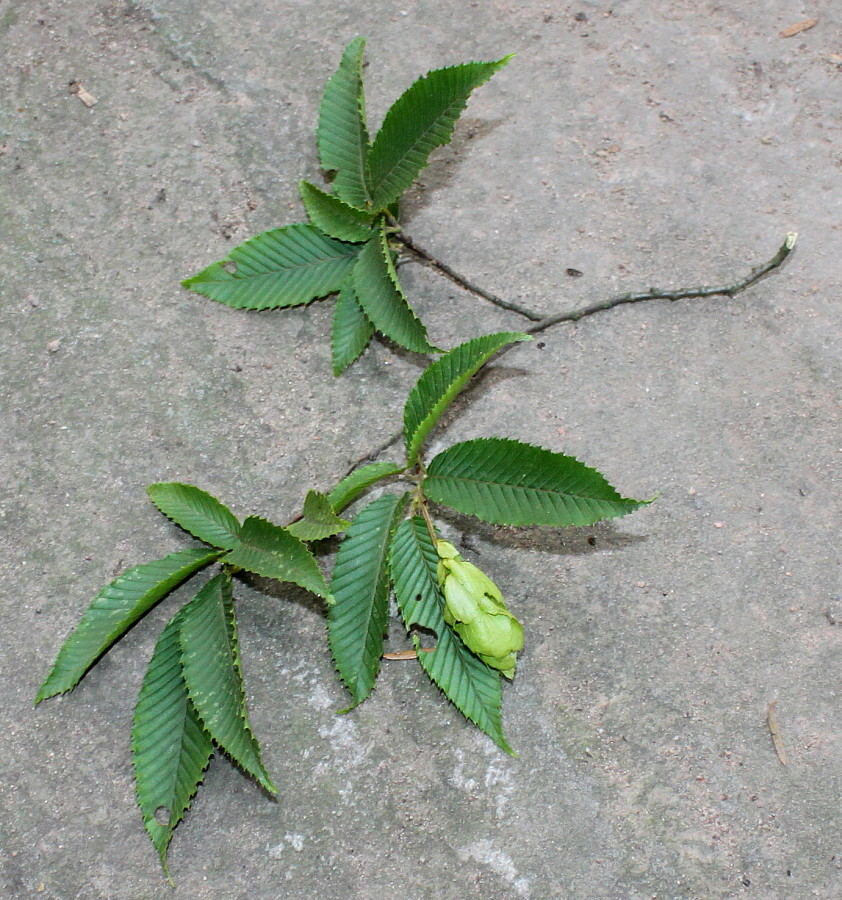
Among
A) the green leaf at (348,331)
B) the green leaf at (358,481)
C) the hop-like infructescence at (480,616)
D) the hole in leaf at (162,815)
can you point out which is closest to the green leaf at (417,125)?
the green leaf at (348,331)

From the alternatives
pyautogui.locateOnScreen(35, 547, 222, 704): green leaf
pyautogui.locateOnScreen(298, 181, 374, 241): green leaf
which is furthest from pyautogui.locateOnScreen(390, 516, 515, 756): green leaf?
pyautogui.locateOnScreen(298, 181, 374, 241): green leaf

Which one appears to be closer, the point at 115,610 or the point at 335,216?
the point at 115,610

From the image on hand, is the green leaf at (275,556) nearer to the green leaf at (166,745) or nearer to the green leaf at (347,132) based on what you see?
the green leaf at (166,745)

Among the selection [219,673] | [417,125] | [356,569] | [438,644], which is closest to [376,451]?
[356,569]

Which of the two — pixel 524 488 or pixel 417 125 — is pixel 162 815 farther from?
pixel 417 125

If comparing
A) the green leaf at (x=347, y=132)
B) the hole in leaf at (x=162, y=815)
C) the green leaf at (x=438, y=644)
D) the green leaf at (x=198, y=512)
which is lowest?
the hole in leaf at (x=162, y=815)

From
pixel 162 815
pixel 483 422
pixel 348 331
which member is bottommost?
pixel 162 815
